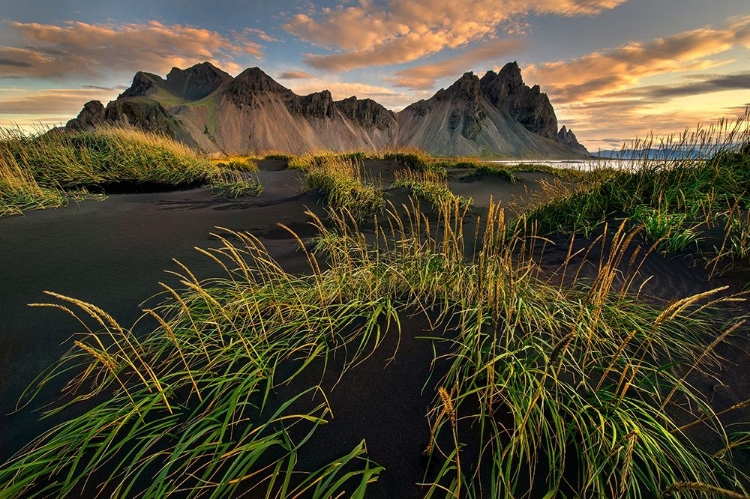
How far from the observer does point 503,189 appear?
1549cm

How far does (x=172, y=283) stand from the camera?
14.6 feet

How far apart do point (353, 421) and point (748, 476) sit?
77.8 inches

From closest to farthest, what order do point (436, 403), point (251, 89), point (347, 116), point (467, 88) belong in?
1. point (436, 403)
2. point (251, 89)
3. point (347, 116)
4. point (467, 88)

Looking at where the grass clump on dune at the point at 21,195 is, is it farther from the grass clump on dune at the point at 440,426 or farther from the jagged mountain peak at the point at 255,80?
the jagged mountain peak at the point at 255,80

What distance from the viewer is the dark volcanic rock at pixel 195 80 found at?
504 feet

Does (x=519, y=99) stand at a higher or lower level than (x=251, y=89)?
higher

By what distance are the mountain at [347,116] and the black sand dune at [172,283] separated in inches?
4074

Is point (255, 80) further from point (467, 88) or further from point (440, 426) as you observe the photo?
point (440, 426)

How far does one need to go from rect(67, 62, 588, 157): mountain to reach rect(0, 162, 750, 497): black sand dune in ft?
340

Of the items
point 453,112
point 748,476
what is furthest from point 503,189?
point 453,112

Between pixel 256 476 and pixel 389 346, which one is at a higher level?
pixel 389 346

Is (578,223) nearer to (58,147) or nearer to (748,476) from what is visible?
(748,476)

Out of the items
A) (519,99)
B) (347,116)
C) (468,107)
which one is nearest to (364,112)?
(347,116)

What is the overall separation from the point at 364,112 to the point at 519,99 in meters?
85.0
